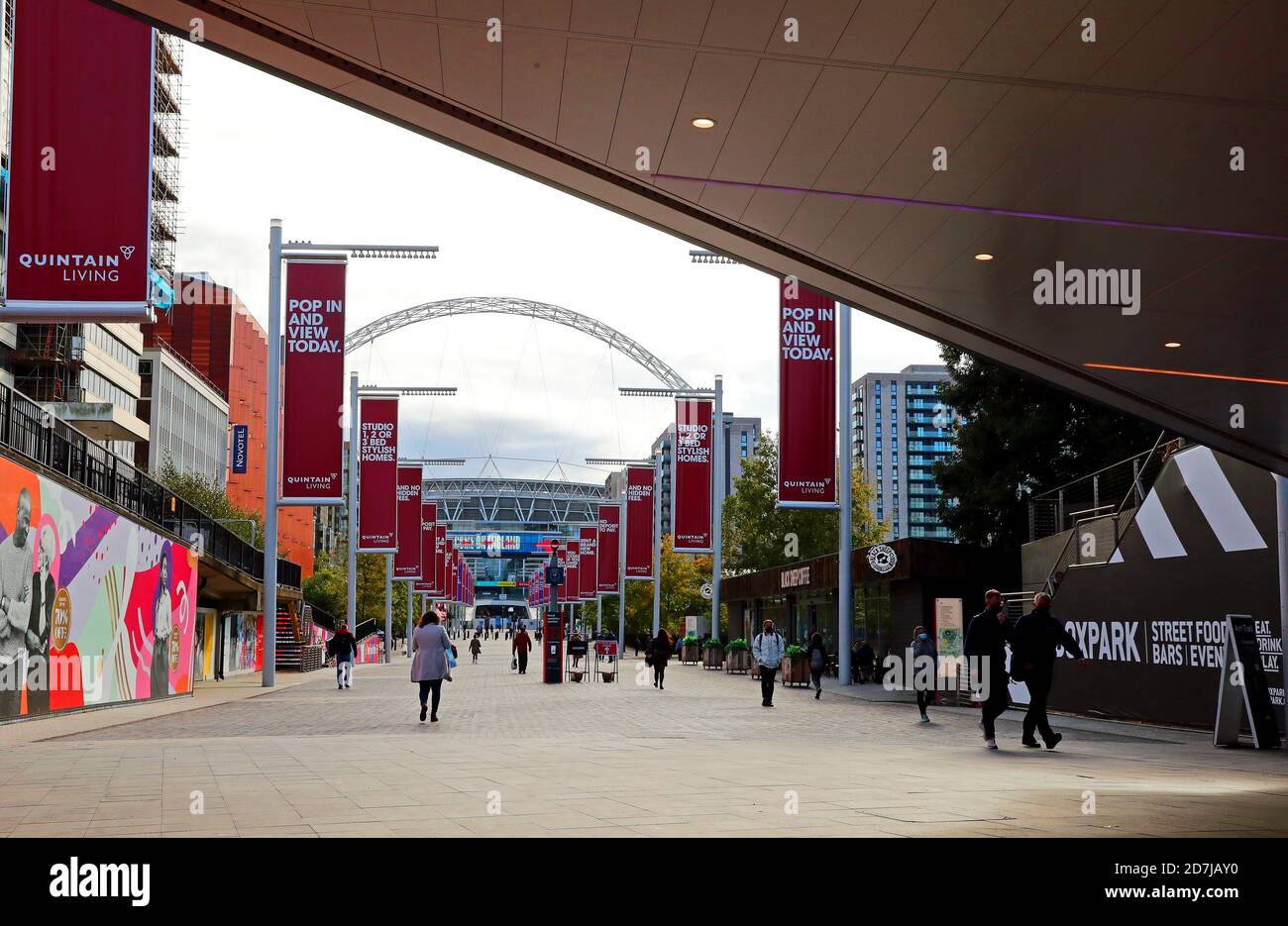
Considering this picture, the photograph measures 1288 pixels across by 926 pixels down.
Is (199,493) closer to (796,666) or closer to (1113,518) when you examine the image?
(796,666)

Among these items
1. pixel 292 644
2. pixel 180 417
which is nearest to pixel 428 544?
pixel 292 644

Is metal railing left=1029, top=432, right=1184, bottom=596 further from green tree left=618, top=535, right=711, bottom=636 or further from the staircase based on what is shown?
green tree left=618, top=535, right=711, bottom=636

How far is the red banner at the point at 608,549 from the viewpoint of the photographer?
6259 centimetres

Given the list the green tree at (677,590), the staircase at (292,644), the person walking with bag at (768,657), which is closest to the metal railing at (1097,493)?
the person walking with bag at (768,657)

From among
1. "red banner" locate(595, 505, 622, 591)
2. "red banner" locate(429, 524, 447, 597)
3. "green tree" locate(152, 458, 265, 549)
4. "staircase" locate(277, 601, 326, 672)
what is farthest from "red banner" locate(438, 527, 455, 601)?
"staircase" locate(277, 601, 326, 672)

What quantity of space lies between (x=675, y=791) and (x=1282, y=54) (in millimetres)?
6466

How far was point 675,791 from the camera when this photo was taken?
9.86 meters

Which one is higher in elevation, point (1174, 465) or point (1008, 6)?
point (1008, 6)

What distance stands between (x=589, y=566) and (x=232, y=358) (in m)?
41.7

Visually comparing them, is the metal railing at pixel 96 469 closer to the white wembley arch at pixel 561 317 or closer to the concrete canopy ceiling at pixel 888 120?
the concrete canopy ceiling at pixel 888 120

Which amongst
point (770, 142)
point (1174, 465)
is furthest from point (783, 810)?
point (1174, 465)

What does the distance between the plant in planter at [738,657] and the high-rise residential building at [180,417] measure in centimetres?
3699

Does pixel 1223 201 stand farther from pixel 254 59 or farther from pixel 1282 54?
pixel 254 59
